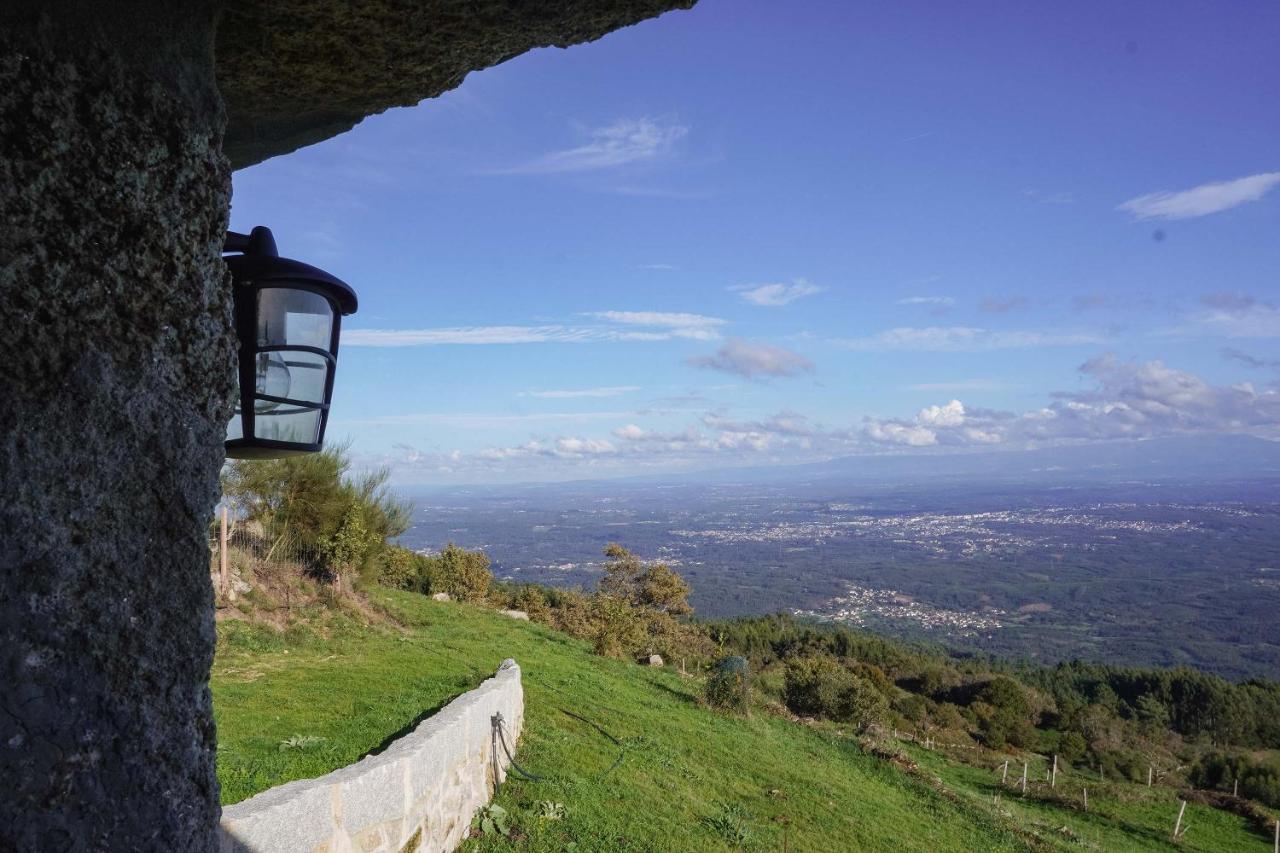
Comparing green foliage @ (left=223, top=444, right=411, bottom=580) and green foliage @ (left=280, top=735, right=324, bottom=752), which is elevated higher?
green foliage @ (left=223, top=444, right=411, bottom=580)

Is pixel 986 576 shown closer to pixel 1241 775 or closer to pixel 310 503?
pixel 1241 775

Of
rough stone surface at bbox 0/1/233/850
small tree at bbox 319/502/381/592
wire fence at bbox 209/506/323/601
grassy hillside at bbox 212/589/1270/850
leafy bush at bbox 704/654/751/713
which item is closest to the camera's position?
rough stone surface at bbox 0/1/233/850

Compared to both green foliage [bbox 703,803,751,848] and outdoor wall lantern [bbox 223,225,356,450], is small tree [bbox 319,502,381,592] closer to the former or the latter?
green foliage [bbox 703,803,751,848]

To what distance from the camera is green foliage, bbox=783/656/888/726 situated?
24234 millimetres

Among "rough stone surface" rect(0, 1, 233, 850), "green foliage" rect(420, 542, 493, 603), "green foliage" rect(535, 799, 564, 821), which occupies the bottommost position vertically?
"green foliage" rect(420, 542, 493, 603)

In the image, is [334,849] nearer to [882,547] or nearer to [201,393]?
[201,393]

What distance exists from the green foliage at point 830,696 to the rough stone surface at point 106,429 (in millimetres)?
24181

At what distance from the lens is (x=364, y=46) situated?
6.09 ft

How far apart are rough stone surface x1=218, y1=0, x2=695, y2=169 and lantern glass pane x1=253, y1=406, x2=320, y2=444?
2.59 ft

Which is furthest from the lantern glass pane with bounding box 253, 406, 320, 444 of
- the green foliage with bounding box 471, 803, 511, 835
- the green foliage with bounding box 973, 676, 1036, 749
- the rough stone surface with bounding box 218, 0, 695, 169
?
the green foliage with bounding box 973, 676, 1036, 749

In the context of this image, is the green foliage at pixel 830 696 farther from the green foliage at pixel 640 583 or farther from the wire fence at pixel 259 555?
the wire fence at pixel 259 555

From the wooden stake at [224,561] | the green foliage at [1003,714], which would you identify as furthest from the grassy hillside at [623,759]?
the green foliage at [1003,714]

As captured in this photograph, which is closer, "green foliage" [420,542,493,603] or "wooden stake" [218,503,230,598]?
"wooden stake" [218,503,230,598]

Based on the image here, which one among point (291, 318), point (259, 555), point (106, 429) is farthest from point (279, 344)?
point (259, 555)
